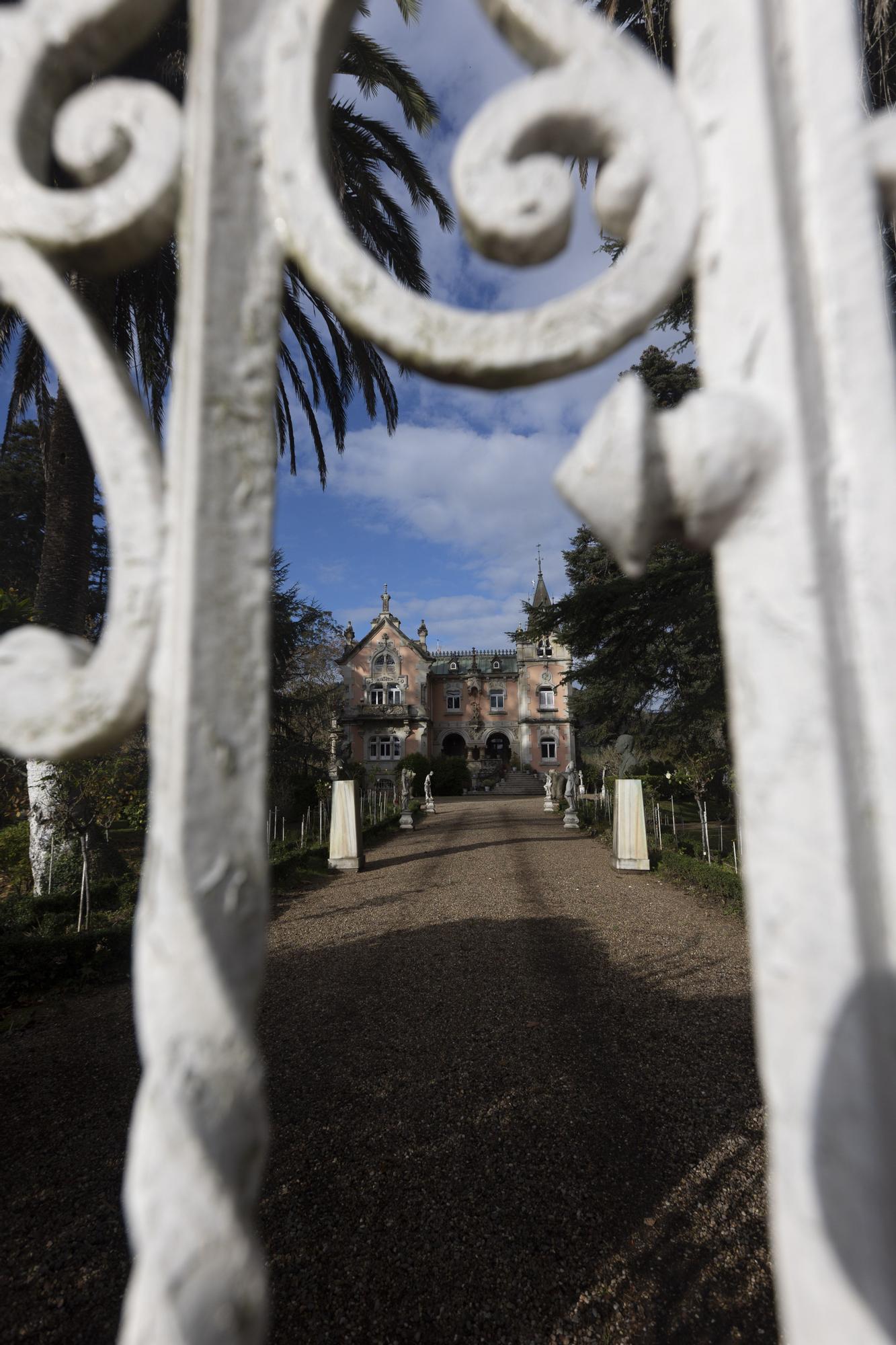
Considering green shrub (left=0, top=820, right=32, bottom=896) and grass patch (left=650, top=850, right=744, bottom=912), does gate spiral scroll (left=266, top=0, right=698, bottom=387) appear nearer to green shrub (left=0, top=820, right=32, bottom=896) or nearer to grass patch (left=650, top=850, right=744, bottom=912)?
grass patch (left=650, top=850, right=744, bottom=912)

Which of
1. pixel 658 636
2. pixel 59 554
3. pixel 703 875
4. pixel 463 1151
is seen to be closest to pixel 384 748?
pixel 658 636

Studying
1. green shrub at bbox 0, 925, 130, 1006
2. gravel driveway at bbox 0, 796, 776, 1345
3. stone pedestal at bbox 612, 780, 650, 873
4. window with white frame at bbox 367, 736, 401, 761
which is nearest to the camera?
gravel driveway at bbox 0, 796, 776, 1345

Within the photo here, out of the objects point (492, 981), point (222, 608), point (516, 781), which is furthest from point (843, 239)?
point (516, 781)

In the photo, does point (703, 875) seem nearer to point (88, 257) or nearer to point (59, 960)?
point (59, 960)

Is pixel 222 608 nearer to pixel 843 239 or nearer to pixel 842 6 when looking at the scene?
pixel 843 239

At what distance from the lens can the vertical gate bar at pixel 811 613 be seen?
1.49 feet

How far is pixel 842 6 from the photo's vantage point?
57 cm

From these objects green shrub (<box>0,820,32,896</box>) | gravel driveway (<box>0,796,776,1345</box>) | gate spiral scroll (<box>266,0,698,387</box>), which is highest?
gate spiral scroll (<box>266,0,698,387</box>)

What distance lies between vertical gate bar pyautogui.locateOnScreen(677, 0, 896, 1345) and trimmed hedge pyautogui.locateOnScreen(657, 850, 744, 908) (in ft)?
25.5

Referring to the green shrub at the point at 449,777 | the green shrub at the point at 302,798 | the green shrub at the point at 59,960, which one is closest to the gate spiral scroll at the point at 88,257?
the green shrub at the point at 59,960

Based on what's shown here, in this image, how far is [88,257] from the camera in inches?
24.9

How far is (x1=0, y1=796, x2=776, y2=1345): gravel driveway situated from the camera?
7.07 ft

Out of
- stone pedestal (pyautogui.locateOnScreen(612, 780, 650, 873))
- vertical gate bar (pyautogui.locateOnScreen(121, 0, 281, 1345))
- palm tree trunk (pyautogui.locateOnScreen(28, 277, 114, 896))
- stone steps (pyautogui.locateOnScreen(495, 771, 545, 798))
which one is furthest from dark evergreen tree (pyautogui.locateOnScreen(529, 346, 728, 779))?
stone steps (pyautogui.locateOnScreen(495, 771, 545, 798))

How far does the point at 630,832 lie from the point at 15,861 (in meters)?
8.68
